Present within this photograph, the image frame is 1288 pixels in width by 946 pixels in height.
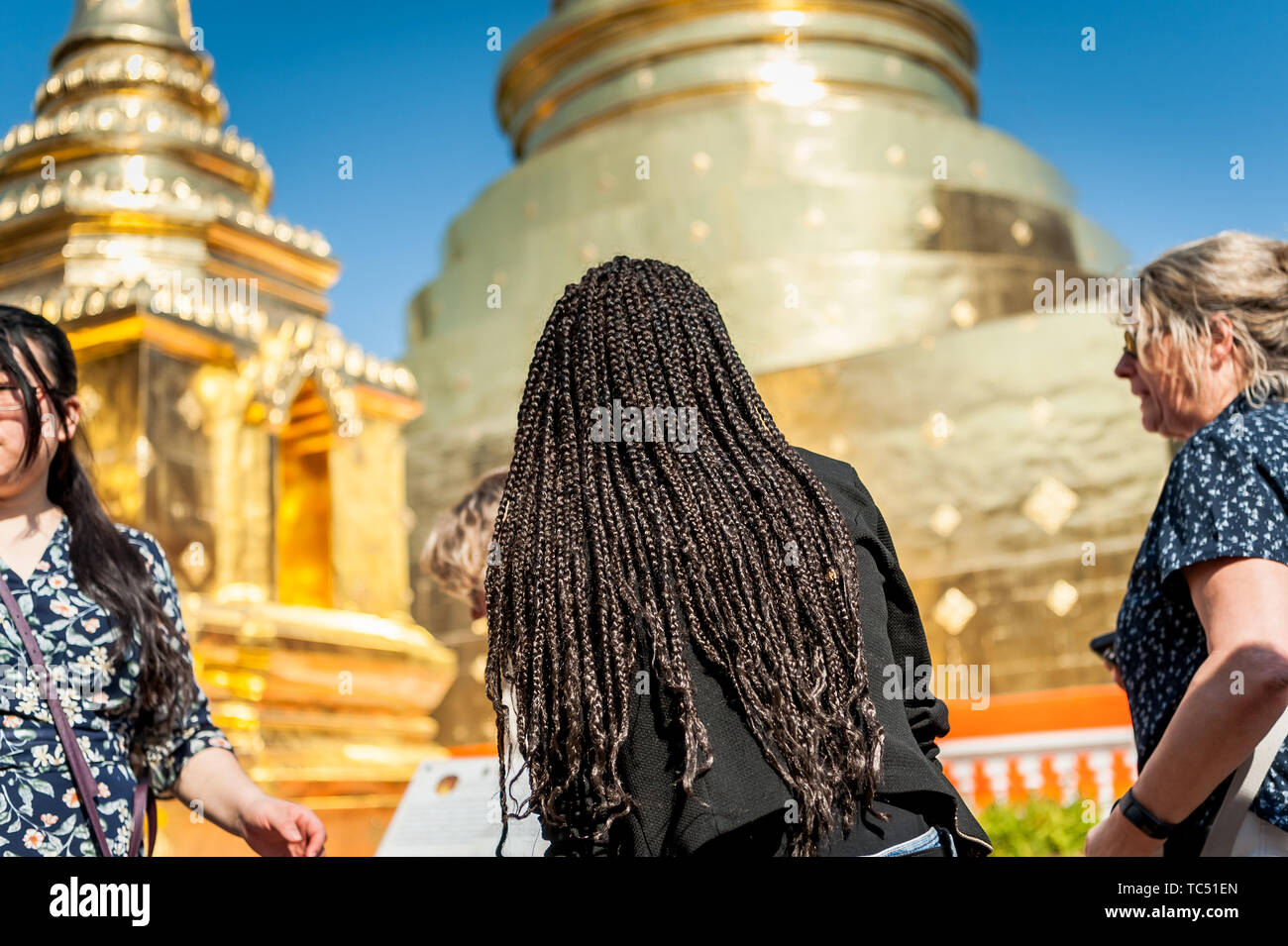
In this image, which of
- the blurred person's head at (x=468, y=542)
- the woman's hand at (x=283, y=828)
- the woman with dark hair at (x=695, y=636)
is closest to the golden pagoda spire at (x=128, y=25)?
the blurred person's head at (x=468, y=542)

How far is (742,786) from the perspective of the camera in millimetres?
1400

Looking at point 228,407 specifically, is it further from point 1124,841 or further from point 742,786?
point 742,786

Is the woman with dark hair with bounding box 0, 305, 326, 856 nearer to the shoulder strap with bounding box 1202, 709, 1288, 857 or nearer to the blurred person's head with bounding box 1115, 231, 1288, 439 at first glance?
the shoulder strap with bounding box 1202, 709, 1288, 857

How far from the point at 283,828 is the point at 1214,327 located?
A: 157 cm

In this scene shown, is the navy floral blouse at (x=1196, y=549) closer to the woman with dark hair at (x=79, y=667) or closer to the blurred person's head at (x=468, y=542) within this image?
the woman with dark hair at (x=79, y=667)

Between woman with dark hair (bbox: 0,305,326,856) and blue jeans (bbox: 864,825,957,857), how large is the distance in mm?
978

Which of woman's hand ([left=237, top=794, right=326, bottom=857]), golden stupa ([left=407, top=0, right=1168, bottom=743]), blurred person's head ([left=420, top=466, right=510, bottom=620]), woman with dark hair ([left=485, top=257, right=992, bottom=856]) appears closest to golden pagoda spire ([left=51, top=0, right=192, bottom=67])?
golden stupa ([left=407, top=0, right=1168, bottom=743])

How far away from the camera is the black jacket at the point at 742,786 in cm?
139

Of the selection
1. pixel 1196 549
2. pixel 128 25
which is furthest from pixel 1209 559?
pixel 128 25

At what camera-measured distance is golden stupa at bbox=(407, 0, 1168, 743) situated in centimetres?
877

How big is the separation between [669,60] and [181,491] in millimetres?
6812

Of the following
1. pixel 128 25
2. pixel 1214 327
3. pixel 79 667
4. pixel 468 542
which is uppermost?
pixel 128 25

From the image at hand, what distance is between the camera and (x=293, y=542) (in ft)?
23.7

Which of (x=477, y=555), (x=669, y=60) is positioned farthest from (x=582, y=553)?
(x=669, y=60)
